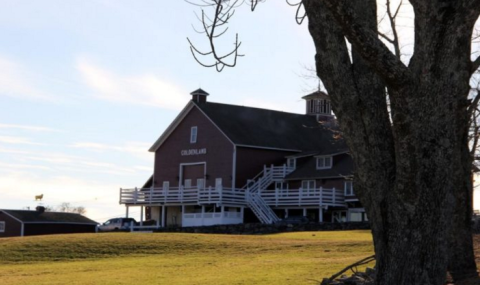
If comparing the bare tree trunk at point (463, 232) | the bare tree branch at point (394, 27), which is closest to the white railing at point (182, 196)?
the bare tree branch at point (394, 27)

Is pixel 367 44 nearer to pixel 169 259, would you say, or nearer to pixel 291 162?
pixel 169 259

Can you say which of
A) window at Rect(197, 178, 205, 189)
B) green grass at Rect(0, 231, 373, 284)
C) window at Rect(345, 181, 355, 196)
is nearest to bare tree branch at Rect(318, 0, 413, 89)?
green grass at Rect(0, 231, 373, 284)

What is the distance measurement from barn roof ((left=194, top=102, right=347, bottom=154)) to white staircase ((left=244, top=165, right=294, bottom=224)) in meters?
2.11

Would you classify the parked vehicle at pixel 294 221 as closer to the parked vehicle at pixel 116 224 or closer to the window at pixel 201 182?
the window at pixel 201 182

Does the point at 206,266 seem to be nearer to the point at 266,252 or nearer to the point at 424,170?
the point at 266,252

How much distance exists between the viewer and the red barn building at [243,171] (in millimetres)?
57094

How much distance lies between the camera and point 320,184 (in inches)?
2323

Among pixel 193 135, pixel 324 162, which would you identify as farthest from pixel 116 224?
pixel 324 162

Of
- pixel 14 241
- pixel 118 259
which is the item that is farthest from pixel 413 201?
pixel 14 241

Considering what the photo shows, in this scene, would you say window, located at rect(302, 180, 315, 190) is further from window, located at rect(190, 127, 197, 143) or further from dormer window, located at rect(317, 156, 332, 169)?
window, located at rect(190, 127, 197, 143)

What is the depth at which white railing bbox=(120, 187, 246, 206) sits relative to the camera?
2276 inches

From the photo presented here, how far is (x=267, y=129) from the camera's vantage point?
214ft

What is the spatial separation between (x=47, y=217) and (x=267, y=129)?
66.7 feet

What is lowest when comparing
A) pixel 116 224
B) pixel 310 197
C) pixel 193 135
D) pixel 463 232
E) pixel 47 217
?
pixel 463 232
